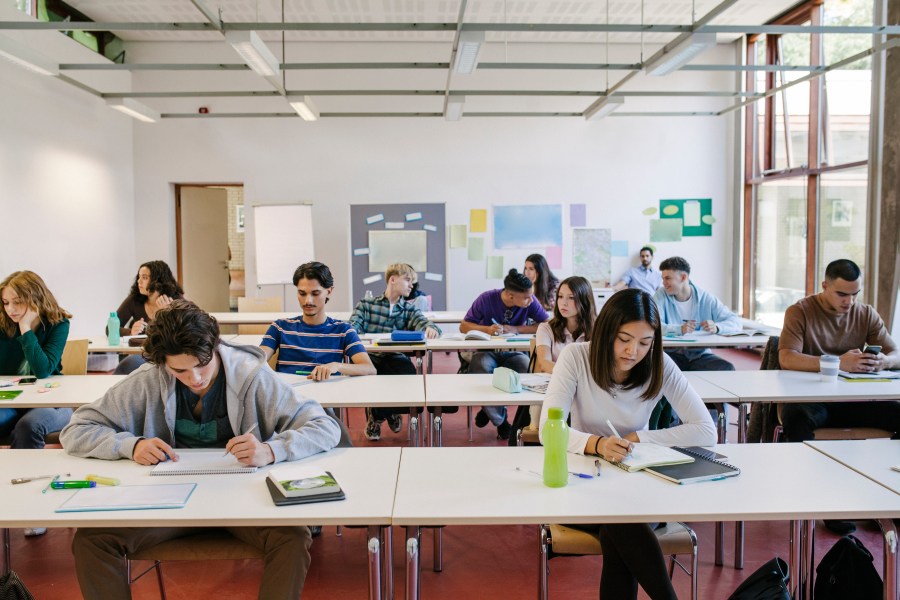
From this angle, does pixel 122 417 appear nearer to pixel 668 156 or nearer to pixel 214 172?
pixel 214 172

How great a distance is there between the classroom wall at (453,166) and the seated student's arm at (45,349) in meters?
5.50

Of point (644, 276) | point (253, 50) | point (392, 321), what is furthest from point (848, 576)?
point (644, 276)

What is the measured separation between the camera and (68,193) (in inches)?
295

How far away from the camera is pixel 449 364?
26.0 feet

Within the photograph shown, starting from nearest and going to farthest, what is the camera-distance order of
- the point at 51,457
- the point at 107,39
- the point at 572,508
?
the point at 572,508 → the point at 51,457 → the point at 107,39

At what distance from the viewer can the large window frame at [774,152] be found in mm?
7332

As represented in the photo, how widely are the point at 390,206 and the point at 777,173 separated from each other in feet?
15.2

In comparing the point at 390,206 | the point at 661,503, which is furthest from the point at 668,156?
the point at 661,503

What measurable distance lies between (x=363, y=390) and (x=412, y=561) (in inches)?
57.5

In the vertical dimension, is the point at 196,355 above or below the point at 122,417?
above

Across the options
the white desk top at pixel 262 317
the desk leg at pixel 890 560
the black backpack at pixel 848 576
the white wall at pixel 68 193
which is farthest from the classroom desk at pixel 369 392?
the white wall at pixel 68 193

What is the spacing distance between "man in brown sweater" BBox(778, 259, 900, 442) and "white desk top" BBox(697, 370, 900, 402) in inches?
4.8

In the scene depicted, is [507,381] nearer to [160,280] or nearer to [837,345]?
[837,345]

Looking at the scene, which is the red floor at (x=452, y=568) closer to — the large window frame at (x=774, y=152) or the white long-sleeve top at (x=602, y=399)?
the white long-sleeve top at (x=602, y=399)
